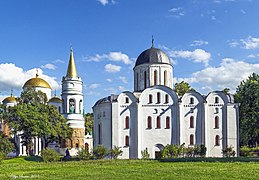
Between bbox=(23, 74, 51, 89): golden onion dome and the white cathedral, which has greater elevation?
bbox=(23, 74, 51, 89): golden onion dome

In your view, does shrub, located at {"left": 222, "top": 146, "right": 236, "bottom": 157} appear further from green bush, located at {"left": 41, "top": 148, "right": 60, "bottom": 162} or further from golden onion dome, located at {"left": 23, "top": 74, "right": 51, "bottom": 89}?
golden onion dome, located at {"left": 23, "top": 74, "right": 51, "bottom": 89}

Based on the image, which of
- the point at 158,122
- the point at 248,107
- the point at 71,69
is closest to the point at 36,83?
the point at 71,69

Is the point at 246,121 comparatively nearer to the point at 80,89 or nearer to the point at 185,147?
the point at 185,147

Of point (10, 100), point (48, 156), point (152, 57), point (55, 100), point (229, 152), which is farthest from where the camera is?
point (10, 100)

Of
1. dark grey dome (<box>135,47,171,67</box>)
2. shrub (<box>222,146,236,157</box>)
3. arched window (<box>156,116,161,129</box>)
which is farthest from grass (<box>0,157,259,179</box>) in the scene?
dark grey dome (<box>135,47,171,67</box>)

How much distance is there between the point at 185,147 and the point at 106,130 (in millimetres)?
8893

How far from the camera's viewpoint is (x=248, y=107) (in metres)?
45.0

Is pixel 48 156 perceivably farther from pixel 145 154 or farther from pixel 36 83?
pixel 36 83

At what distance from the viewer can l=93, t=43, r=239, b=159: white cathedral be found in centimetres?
4284

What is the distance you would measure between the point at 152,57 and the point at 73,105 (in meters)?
15.9

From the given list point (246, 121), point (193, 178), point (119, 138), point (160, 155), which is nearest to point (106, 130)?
point (119, 138)

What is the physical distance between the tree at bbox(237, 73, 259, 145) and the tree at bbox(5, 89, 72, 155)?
2185cm

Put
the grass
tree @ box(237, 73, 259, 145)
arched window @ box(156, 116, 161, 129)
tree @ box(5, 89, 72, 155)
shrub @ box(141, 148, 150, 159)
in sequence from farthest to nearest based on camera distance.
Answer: tree @ box(5, 89, 72, 155), tree @ box(237, 73, 259, 145), arched window @ box(156, 116, 161, 129), shrub @ box(141, 148, 150, 159), the grass

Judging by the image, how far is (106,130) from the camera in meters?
43.4
